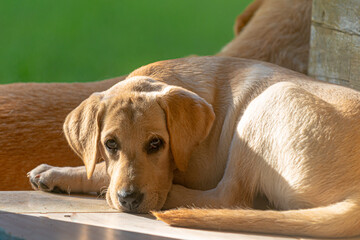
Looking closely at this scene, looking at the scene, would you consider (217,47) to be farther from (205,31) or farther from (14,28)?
(14,28)

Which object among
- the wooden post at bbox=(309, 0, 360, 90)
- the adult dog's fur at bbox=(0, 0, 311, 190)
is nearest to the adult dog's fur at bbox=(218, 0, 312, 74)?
the adult dog's fur at bbox=(0, 0, 311, 190)

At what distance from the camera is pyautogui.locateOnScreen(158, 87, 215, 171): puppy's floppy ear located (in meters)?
3.20

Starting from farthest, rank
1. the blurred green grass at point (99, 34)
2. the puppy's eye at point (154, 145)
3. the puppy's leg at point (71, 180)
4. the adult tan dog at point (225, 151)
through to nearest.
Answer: the blurred green grass at point (99, 34) → the puppy's leg at point (71, 180) → the puppy's eye at point (154, 145) → the adult tan dog at point (225, 151)

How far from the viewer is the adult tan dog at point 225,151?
9.23 ft

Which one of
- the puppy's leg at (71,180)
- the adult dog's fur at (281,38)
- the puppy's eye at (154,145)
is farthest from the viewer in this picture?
the adult dog's fur at (281,38)

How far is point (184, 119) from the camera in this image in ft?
10.6

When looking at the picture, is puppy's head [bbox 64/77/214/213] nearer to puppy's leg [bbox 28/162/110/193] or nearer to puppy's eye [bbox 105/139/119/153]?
puppy's eye [bbox 105/139/119/153]

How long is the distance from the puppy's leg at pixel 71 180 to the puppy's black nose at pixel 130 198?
0.45 m

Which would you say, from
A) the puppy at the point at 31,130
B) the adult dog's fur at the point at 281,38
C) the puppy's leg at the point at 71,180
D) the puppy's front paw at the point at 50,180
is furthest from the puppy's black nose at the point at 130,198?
the adult dog's fur at the point at 281,38

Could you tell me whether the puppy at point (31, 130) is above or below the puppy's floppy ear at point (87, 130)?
below

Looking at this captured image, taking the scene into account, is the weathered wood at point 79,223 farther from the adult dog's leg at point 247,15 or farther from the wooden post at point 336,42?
the adult dog's leg at point 247,15

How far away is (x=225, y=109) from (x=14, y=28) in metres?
Answer: 8.60

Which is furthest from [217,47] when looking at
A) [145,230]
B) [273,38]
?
[145,230]

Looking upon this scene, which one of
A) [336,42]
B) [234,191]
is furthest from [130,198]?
[336,42]
